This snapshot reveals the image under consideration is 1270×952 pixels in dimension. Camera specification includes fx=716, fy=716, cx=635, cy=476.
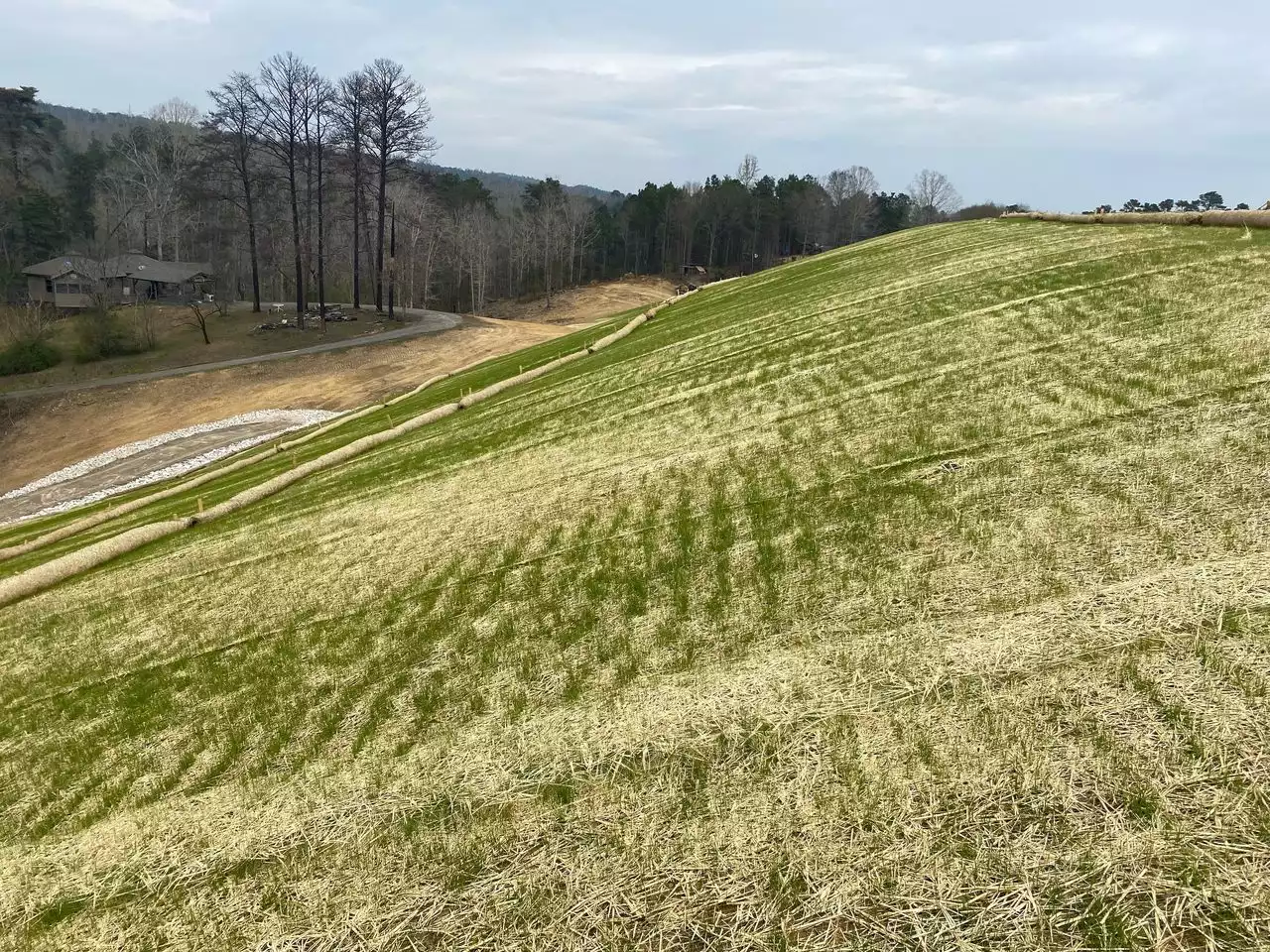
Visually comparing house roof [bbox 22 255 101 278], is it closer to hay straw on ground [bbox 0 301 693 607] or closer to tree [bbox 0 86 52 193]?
tree [bbox 0 86 52 193]

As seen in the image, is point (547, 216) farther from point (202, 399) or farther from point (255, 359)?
point (202, 399)

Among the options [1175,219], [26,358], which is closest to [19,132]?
[26,358]

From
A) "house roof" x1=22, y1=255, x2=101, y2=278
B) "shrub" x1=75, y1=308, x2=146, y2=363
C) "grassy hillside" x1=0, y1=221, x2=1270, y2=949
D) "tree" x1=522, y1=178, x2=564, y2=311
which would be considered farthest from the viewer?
"tree" x1=522, y1=178, x2=564, y2=311

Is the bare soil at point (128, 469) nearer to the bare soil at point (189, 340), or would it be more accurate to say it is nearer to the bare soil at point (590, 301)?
the bare soil at point (189, 340)

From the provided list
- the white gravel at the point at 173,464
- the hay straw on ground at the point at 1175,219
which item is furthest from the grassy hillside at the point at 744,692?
the white gravel at the point at 173,464

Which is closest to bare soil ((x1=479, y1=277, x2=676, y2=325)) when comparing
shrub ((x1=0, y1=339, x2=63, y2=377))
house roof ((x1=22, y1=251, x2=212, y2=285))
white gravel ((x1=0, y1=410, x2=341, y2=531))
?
house roof ((x1=22, y1=251, x2=212, y2=285))

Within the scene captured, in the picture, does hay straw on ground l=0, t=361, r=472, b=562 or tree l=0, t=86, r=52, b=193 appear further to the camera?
tree l=0, t=86, r=52, b=193
